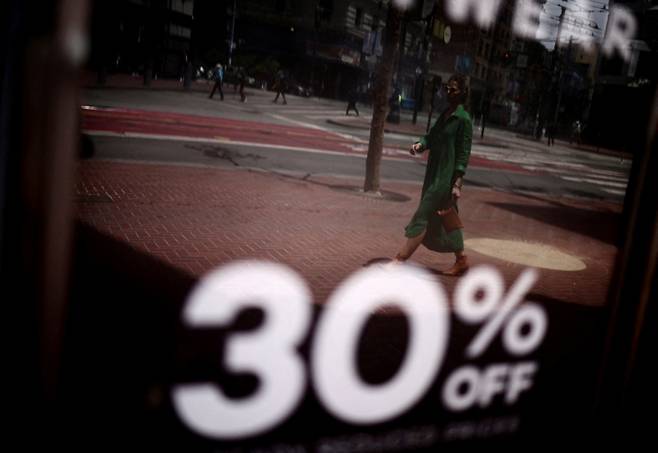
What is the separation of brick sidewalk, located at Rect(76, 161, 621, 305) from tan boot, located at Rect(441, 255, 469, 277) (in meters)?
0.11

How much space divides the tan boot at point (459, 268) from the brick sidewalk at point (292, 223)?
0.35 feet

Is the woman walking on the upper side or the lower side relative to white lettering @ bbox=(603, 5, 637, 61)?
lower

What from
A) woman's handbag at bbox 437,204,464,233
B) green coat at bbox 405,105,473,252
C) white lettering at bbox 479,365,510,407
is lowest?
white lettering at bbox 479,365,510,407

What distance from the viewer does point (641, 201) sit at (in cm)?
204

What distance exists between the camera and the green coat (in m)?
5.57

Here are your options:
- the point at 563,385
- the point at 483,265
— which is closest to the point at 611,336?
the point at 563,385

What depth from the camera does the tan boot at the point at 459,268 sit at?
6211 millimetres

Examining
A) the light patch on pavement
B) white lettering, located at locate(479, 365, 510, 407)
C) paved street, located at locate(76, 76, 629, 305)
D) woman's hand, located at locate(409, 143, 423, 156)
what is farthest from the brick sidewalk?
white lettering, located at locate(479, 365, 510, 407)

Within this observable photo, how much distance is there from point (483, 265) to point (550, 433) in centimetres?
368

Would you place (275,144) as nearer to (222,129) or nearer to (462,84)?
(222,129)

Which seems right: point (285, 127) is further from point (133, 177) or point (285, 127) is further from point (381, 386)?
point (381, 386)

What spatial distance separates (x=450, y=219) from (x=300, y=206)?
339 centimetres

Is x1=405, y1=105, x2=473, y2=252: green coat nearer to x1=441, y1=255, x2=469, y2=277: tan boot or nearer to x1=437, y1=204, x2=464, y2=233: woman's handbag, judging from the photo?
x1=437, y1=204, x2=464, y2=233: woman's handbag

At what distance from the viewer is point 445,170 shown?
5.63m
